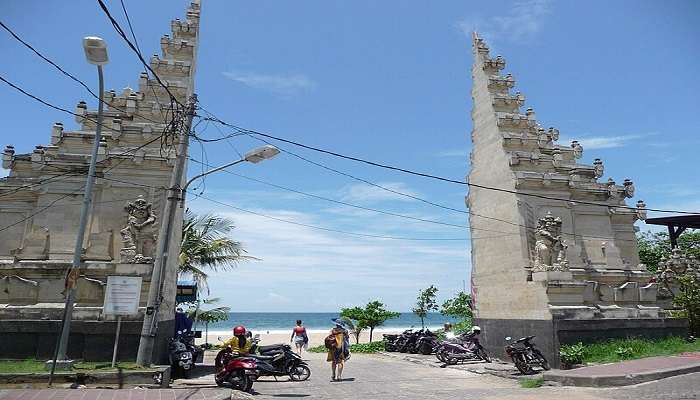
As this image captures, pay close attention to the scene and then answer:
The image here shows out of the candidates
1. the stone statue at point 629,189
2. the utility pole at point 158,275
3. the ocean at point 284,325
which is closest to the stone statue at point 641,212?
the stone statue at point 629,189

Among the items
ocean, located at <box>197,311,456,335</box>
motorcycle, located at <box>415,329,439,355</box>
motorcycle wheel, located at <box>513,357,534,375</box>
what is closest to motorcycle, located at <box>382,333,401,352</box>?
motorcycle, located at <box>415,329,439,355</box>

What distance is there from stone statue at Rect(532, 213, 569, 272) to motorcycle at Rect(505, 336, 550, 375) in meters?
2.48

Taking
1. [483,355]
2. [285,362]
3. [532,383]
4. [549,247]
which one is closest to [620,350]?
[549,247]

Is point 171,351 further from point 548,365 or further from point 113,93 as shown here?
point 548,365

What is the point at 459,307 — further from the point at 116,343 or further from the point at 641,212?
the point at 116,343

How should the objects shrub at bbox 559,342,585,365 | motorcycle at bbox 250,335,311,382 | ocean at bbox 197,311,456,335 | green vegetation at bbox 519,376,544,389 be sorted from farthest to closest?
1. ocean at bbox 197,311,456,335
2. shrub at bbox 559,342,585,365
3. motorcycle at bbox 250,335,311,382
4. green vegetation at bbox 519,376,544,389

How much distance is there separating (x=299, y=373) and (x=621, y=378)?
333 inches

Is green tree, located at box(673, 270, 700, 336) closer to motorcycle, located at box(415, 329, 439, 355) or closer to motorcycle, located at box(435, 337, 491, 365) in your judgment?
motorcycle, located at box(435, 337, 491, 365)

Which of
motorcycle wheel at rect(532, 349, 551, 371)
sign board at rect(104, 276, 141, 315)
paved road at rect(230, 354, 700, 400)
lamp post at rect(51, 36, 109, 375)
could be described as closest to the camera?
lamp post at rect(51, 36, 109, 375)

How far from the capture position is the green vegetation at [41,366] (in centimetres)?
1017

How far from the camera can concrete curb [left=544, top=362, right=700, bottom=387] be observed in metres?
10.9

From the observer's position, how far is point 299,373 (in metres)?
13.5

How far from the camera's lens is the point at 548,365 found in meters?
14.2


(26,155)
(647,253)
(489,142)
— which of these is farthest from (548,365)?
(647,253)
